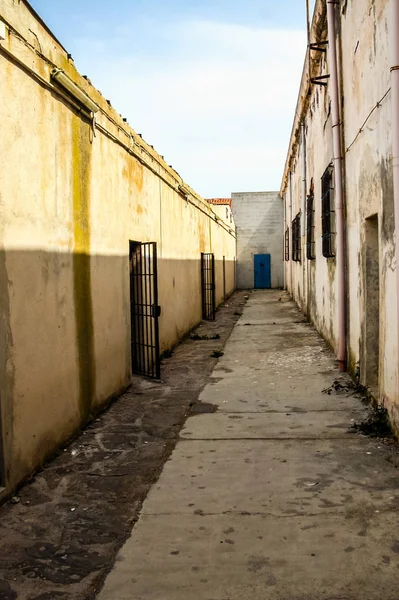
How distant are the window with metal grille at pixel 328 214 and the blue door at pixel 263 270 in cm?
2096

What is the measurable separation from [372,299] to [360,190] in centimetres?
123

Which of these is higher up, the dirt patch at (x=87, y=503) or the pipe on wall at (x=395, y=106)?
the pipe on wall at (x=395, y=106)

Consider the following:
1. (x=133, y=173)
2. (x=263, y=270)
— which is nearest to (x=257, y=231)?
(x=263, y=270)

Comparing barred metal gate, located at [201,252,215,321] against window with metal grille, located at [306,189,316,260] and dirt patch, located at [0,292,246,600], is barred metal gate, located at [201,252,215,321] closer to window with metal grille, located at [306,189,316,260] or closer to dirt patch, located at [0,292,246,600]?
window with metal grille, located at [306,189,316,260]

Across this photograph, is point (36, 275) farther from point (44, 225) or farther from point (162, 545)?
point (162, 545)

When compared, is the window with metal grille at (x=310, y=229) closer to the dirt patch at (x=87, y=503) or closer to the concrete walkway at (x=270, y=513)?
the concrete walkway at (x=270, y=513)

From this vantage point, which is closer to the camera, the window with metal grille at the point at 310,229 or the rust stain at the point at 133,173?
the rust stain at the point at 133,173

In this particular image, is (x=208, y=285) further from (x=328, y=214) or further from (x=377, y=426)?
(x=377, y=426)

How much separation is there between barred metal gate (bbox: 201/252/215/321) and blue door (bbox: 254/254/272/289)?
13.7 meters

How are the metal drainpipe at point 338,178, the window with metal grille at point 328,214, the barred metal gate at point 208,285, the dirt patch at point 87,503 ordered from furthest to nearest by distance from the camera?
1. the barred metal gate at point 208,285
2. the window with metal grille at point 328,214
3. the metal drainpipe at point 338,178
4. the dirt patch at point 87,503

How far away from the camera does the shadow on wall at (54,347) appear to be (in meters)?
3.73

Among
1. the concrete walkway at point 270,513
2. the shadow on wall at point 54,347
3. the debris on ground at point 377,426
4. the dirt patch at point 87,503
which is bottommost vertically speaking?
the dirt patch at point 87,503

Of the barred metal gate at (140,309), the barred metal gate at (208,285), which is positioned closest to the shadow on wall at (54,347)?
the barred metal gate at (140,309)

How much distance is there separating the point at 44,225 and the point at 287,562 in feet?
9.97
